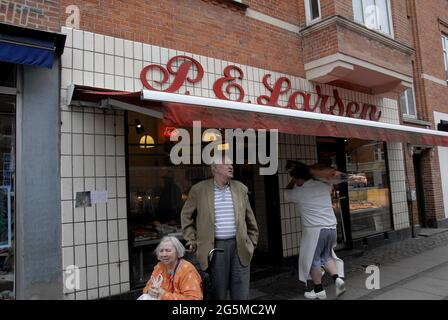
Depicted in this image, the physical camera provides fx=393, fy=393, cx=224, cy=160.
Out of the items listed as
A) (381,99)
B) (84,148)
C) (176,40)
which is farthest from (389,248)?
(84,148)

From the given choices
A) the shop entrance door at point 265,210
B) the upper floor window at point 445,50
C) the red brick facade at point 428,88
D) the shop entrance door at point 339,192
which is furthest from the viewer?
the upper floor window at point 445,50

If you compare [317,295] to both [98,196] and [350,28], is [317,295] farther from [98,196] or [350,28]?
[350,28]

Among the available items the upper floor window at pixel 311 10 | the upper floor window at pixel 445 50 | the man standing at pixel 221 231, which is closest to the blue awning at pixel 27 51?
the man standing at pixel 221 231

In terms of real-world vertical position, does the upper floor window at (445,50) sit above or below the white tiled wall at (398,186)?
above

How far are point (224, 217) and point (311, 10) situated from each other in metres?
5.92

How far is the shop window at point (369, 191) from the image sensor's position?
9289 millimetres

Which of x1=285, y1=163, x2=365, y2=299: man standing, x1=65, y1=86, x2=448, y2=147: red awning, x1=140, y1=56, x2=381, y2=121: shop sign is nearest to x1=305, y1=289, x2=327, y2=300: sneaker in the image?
x1=285, y1=163, x2=365, y2=299: man standing

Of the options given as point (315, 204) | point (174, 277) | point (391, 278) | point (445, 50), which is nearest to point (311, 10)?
point (315, 204)

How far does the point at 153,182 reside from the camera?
634 cm

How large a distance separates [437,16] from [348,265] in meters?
10.4

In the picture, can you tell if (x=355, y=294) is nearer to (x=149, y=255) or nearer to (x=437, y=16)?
(x=149, y=255)

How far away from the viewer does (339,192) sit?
9.09 m

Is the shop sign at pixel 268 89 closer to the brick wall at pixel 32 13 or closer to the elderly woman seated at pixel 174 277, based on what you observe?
the brick wall at pixel 32 13

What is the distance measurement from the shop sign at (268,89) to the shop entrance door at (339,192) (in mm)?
766
